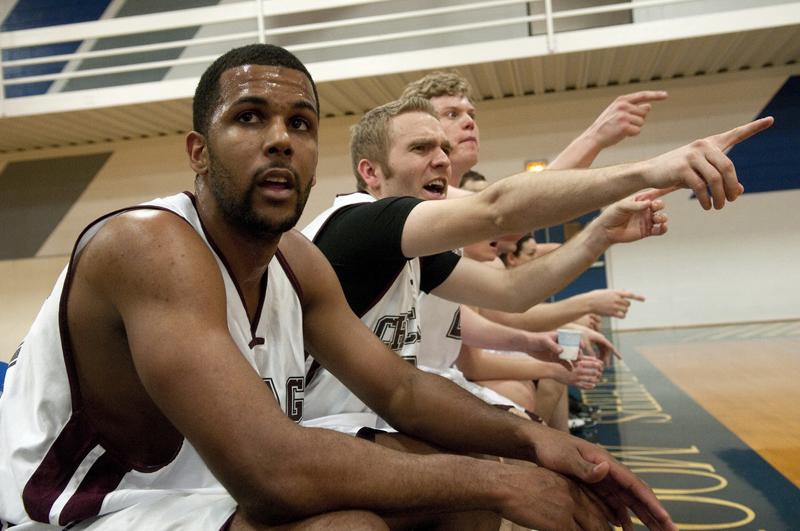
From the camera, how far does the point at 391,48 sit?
396 inches

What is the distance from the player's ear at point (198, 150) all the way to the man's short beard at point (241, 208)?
0.04 meters

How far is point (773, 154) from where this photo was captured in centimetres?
1009

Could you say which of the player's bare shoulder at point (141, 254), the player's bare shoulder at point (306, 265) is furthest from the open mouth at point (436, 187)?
the player's bare shoulder at point (141, 254)

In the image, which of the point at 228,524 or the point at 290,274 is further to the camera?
the point at 290,274

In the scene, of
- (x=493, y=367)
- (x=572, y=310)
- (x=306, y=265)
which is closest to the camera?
(x=306, y=265)

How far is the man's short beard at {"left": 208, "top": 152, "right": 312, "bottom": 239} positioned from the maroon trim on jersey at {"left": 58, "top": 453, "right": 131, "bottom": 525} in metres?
0.51

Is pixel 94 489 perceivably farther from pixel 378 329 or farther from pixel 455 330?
pixel 455 330

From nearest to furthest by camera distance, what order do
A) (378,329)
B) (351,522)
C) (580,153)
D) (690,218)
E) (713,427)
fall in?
(351,522) → (378,329) → (580,153) → (713,427) → (690,218)

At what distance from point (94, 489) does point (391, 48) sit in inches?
369

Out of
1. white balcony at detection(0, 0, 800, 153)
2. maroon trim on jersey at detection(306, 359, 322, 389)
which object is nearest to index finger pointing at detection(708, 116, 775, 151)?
maroon trim on jersey at detection(306, 359, 322, 389)

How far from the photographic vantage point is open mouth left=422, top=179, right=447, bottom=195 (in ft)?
9.29

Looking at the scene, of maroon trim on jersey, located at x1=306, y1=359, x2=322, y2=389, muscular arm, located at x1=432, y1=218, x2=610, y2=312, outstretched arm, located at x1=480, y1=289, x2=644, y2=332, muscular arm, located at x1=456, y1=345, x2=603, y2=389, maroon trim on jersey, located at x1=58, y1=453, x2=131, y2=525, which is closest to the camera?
maroon trim on jersey, located at x1=58, y1=453, x2=131, y2=525

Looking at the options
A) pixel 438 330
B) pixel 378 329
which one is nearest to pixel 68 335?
pixel 378 329

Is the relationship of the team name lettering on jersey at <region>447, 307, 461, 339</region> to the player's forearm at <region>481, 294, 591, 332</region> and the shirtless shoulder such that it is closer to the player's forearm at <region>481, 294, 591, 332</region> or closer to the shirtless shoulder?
the player's forearm at <region>481, 294, 591, 332</region>
